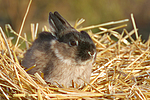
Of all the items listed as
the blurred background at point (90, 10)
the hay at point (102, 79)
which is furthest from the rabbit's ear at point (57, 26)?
the blurred background at point (90, 10)

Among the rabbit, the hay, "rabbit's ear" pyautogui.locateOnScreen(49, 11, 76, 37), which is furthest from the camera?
"rabbit's ear" pyautogui.locateOnScreen(49, 11, 76, 37)

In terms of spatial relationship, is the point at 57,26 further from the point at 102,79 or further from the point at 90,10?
the point at 90,10

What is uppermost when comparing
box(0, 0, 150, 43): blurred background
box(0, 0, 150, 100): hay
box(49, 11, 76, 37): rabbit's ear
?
box(0, 0, 150, 43): blurred background

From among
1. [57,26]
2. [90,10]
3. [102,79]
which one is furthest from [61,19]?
[90,10]

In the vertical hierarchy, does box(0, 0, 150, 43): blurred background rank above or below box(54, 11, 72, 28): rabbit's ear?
above

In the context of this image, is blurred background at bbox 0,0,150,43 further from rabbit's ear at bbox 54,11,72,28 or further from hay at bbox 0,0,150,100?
rabbit's ear at bbox 54,11,72,28

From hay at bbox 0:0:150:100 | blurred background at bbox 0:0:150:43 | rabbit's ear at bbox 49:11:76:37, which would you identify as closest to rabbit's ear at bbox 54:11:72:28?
rabbit's ear at bbox 49:11:76:37

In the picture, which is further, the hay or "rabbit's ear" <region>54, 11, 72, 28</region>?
"rabbit's ear" <region>54, 11, 72, 28</region>

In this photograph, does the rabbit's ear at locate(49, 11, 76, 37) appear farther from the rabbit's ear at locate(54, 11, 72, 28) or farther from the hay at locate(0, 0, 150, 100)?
the hay at locate(0, 0, 150, 100)

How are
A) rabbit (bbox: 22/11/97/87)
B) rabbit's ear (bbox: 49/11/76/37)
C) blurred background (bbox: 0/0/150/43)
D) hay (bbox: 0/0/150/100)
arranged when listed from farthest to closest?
1. blurred background (bbox: 0/0/150/43)
2. rabbit's ear (bbox: 49/11/76/37)
3. rabbit (bbox: 22/11/97/87)
4. hay (bbox: 0/0/150/100)

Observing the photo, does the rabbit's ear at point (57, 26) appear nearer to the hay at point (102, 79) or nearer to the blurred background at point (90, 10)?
the hay at point (102, 79)
